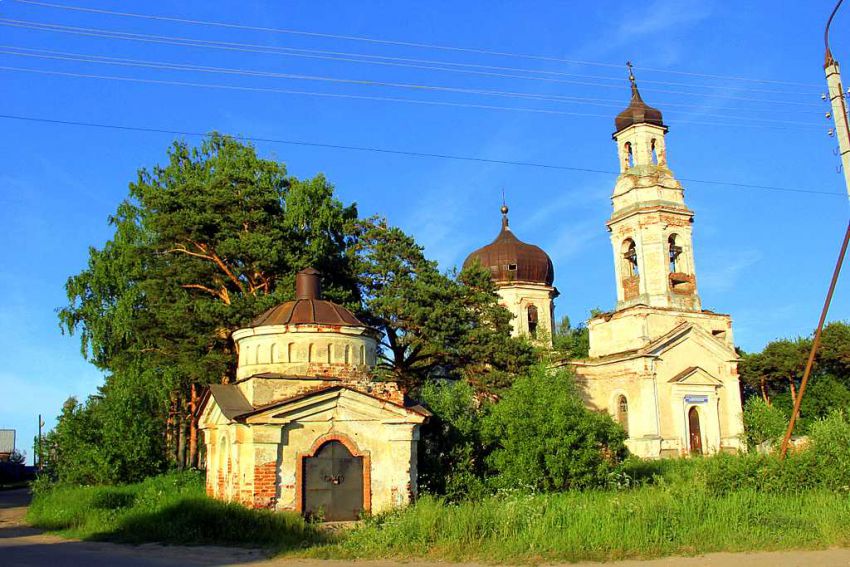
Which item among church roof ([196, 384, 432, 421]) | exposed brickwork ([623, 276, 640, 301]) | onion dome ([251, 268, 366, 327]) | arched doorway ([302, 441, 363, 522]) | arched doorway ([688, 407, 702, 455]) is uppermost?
exposed brickwork ([623, 276, 640, 301])

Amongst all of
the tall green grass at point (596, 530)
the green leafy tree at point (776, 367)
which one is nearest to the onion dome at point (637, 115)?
the green leafy tree at point (776, 367)

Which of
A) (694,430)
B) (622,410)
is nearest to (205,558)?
(622,410)

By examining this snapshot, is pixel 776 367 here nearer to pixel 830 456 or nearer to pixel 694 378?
pixel 694 378

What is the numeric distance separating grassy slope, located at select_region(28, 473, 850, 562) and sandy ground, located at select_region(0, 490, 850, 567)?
51 centimetres

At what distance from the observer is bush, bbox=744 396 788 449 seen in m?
32.8

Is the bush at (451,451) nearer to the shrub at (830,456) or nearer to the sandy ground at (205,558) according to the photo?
the sandy ground at (205,558)

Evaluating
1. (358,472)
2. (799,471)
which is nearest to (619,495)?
(799,471)

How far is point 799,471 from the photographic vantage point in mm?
18188

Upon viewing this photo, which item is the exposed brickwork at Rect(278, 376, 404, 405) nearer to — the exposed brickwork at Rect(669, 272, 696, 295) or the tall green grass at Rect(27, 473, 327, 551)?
the tall green grass at Rect(27, 473, 327, 551)

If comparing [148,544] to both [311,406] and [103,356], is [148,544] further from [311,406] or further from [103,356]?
[103,356]

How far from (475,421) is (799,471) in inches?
343

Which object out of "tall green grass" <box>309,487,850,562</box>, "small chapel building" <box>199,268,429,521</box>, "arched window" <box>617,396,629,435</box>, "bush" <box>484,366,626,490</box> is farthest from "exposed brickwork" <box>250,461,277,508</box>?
"arched window" <box>617,396,629,435</box>

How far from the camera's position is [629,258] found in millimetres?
37688

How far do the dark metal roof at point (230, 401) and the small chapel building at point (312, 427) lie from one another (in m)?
0.02
